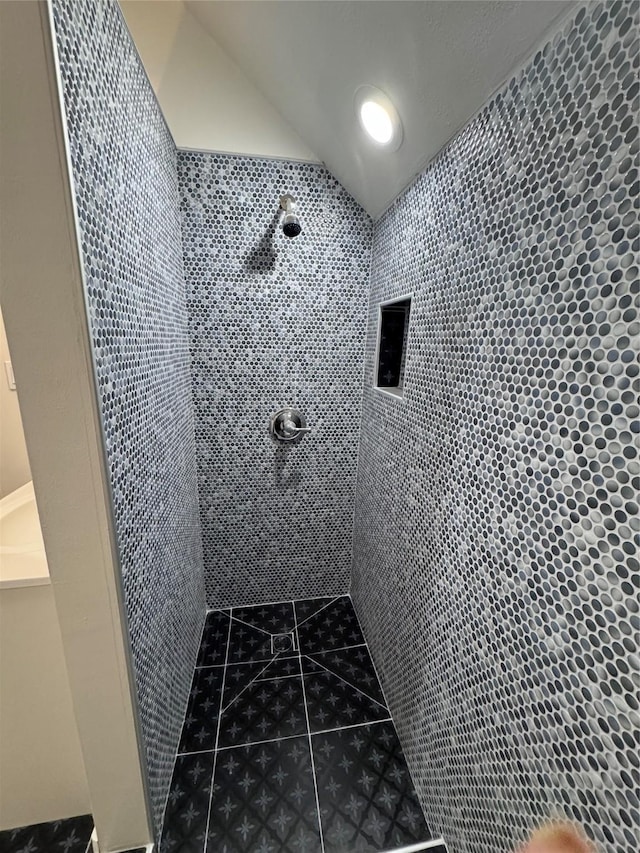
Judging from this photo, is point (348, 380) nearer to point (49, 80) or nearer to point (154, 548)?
point (154, 548)

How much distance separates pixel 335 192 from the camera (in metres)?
1.36

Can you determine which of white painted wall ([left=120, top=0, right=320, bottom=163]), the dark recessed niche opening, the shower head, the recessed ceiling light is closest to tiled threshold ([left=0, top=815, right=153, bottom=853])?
the dark recessed niche opening

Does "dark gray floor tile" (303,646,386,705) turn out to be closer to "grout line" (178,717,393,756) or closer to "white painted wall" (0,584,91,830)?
"grout line" (178,717,393,756)

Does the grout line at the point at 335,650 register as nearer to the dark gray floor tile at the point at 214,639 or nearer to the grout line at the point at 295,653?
the grout line at the point at 295,653

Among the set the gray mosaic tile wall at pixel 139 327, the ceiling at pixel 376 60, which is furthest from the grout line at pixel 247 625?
the ceiling at pixel 376 60

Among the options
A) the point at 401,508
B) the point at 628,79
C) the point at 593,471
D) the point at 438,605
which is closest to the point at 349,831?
the point at 438,605

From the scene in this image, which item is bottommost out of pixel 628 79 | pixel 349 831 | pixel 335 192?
pixel 349 831

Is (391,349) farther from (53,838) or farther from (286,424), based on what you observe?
(53,838)

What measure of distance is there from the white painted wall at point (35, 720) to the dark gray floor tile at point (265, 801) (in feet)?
1.27

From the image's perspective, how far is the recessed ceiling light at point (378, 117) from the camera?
2.84ft

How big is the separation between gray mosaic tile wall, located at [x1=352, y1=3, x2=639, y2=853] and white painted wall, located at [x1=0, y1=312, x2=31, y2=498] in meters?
1.53

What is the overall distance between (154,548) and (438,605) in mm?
816

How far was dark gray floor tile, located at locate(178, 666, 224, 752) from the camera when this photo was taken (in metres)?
1.15

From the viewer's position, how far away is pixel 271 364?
148cm
